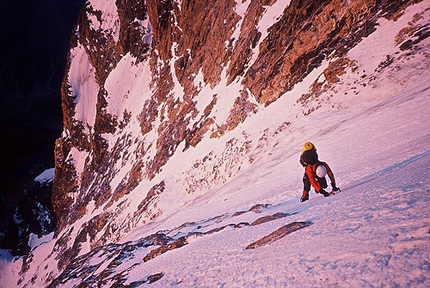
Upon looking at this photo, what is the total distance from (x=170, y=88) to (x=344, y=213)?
3899 centimetres

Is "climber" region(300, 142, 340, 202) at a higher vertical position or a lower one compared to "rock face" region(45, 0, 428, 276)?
lower

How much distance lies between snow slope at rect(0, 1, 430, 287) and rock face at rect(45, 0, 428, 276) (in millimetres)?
2213

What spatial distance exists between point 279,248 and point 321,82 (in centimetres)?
1660

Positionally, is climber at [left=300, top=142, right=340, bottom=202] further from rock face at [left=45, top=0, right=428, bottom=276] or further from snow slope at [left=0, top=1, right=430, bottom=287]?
rock face at [left=45, top=0, right=428, bottom=276]

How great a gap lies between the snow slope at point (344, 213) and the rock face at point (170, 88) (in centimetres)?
221

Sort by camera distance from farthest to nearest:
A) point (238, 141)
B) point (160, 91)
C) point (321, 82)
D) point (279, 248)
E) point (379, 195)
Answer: point (160, 91)
point (238, 141)
point (321, 82)
point (379, 195)
point (279, 248)

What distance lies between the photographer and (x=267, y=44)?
1016 inches

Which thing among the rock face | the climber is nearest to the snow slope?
the climber

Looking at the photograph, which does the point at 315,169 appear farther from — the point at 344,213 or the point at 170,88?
the point at 170,88

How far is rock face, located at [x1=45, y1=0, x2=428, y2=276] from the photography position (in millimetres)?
21531

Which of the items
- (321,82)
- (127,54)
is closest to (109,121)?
(127,54)

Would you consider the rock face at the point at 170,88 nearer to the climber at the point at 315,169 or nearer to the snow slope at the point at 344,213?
the snow slope at the point at 344,213

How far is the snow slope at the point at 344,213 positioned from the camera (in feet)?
9.96

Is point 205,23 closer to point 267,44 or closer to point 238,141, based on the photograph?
point 267,44
